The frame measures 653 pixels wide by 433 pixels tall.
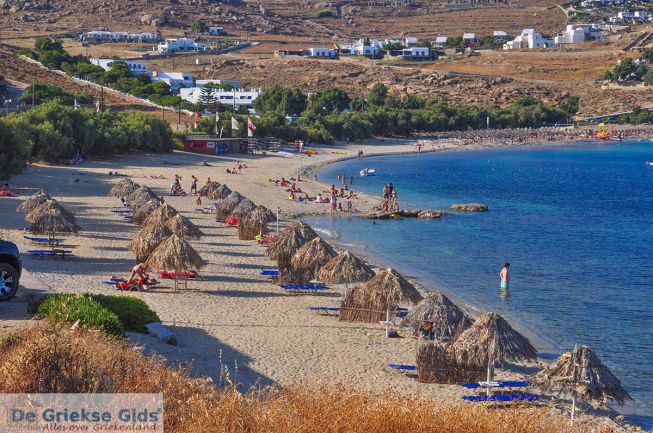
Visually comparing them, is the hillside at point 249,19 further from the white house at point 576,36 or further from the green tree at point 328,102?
the green tree at point 328,102

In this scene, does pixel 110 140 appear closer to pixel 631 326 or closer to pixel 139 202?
pixel 139 202

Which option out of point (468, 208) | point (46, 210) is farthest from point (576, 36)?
point (46, 210)

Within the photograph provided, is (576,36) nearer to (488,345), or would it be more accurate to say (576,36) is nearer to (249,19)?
(249,19)

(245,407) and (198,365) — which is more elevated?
(245,407)

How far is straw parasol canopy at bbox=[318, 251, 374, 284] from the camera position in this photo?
2077 cm

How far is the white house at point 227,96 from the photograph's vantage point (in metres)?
95.1

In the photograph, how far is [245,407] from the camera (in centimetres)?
841

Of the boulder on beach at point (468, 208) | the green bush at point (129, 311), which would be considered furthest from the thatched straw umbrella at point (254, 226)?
the boulder on beach at point (468, 208)

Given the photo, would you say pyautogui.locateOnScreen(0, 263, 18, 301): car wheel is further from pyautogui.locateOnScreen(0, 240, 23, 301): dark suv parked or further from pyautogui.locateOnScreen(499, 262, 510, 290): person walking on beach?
pyautogui.locateOnScreen(499, 262, 510, 290): person walking on beach

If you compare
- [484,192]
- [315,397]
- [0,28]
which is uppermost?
[0,28]

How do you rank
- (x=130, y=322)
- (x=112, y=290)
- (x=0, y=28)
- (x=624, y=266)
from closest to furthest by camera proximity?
1. (x=130, y=322)
2. (x=112, y=290)
3. (x=624, y=266)
4. (x=0, y=28)

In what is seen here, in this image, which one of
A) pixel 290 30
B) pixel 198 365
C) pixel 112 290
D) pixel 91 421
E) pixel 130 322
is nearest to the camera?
pixel 91 421

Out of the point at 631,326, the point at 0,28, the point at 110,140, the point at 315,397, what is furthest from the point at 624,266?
the point at 0,28

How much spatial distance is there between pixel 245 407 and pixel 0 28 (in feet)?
492
